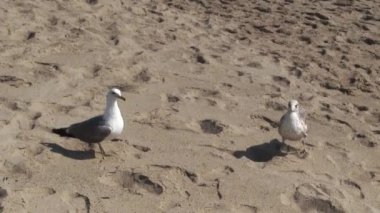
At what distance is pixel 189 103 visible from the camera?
6.04 meters

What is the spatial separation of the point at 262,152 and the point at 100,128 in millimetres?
1401

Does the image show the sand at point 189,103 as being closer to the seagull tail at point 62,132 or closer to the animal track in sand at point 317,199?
the animal track in sand at point 317,199

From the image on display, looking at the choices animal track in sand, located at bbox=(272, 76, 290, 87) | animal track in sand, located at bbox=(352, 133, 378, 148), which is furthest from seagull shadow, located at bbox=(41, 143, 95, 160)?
animal track in sand, located at bbox=(272, 76, 290, 87)

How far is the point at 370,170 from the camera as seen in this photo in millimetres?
5152

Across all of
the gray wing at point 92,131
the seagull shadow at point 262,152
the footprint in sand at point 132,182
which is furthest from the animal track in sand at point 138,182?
the seagull shadow at point 262,152

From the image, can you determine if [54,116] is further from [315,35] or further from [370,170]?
[315,35]

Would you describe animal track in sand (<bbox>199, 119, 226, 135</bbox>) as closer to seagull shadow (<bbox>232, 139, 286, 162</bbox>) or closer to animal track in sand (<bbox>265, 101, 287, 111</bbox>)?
seagull shadow (<bbox>232, 139, 286, 162</bbox>)

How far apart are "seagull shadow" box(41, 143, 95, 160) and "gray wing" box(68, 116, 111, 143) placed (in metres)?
0.14

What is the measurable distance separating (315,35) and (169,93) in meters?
3.00

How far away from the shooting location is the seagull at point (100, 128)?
15.8ft

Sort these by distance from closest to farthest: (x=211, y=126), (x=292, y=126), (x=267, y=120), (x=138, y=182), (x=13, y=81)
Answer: (x=138, y=182), (x=292, y=126), (x=211, y=126), (x=267, y=120), (x=13, y=81)

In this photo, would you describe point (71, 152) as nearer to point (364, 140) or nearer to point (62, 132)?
point (62, 132)

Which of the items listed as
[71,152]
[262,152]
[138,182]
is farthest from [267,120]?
[71,152]

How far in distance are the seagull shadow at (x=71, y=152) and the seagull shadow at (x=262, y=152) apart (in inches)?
46.2
